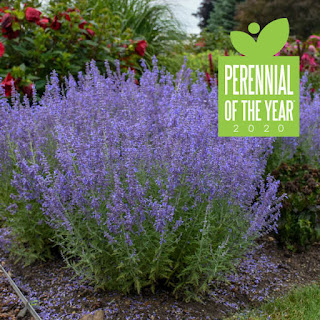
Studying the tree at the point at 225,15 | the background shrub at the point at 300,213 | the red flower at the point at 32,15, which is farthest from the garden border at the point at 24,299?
the tree at the point at 225,15

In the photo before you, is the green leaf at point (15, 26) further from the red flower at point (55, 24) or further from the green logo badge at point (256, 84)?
the green logo badge at point (256, 84)

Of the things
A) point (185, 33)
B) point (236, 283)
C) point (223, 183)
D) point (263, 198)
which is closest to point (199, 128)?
point (223, 183)

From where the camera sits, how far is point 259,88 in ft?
13.1

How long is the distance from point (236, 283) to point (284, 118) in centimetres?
165

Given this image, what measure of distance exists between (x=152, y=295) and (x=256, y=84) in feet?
6.84

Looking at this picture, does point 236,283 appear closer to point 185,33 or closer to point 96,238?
point 96,238

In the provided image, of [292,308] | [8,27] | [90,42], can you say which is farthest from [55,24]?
[292,308]

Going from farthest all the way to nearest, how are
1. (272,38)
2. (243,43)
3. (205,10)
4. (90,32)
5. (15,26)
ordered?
(205,10)
(90,32)
(15,26)
(272,38)
(243,43)

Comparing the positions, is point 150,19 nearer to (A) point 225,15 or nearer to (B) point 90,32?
(B) point 90,32

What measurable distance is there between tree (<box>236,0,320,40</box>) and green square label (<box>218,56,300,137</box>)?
67.1 feet

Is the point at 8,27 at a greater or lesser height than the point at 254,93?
greater

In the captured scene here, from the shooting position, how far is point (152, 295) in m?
3.24

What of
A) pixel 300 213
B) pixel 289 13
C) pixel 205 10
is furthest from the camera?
pixel 205 10

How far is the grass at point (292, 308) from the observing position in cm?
312
